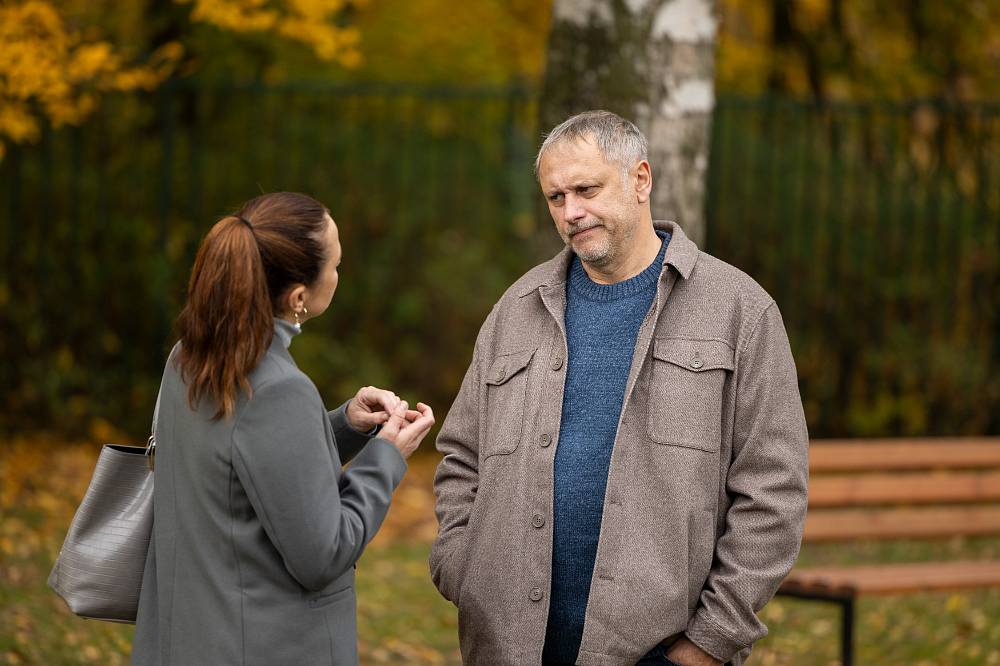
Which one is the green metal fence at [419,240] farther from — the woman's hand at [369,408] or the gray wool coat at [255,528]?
the gray wool coat at [255,528]

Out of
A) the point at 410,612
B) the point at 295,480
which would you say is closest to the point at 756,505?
the point at 295,480

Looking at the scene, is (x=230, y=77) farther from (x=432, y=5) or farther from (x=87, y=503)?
(x=87, y=503)

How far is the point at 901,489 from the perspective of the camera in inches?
225

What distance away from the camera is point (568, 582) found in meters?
2.80

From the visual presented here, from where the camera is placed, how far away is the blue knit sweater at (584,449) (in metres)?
→ 2.79

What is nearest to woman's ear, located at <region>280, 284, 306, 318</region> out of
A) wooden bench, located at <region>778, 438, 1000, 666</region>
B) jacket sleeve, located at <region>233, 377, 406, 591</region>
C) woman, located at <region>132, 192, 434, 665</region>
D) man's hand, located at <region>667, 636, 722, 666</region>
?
woman, located at <region>132, 192, 434, 665</region>

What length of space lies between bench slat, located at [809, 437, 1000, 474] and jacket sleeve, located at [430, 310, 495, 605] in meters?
2.78

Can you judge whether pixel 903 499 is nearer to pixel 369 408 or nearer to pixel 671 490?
pixel 671 490

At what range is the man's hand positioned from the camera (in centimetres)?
271

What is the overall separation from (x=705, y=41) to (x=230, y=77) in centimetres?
552

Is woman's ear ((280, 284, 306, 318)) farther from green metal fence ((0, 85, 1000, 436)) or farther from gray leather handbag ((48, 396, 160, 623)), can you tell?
green metal fence ((0, 85, 1000, 436))

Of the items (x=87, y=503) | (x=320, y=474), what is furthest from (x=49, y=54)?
(x=320, y=474)

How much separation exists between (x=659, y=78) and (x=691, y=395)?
2049 millimetres

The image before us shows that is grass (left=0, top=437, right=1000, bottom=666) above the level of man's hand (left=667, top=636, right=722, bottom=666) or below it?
below
